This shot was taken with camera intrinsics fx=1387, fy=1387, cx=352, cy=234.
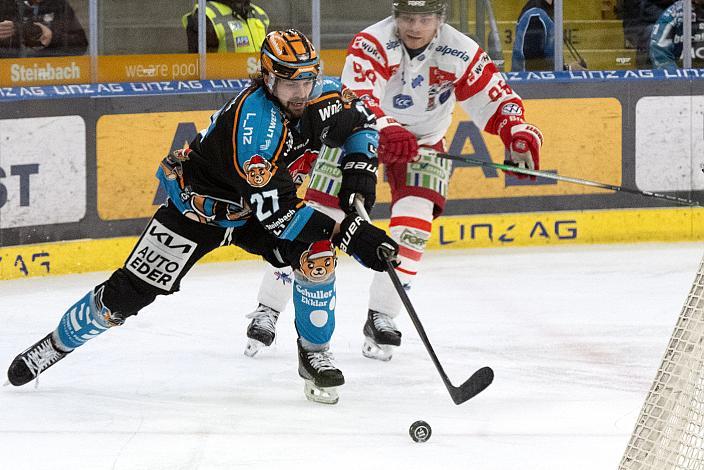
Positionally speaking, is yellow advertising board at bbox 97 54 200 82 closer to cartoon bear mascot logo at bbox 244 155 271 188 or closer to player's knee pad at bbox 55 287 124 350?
player's knee pad at bbox 55 287 124 350

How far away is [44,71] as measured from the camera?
6.29 meters

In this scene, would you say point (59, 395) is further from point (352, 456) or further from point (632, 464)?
point (632, 464)

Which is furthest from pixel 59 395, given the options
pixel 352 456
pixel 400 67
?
pixel 400 67

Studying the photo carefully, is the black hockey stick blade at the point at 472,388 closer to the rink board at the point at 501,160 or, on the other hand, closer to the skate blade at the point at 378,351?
the skate blade at the point at 378,351

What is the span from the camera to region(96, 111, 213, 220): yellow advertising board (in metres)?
6.41

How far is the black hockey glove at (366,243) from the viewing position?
388cm

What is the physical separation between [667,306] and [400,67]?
5.52ft

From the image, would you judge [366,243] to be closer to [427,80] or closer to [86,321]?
[86,321]

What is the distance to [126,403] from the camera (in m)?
4.26

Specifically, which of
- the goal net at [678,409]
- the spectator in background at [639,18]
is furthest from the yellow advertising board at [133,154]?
the goal net at [678,409]

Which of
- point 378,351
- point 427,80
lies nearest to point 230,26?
point 427,80

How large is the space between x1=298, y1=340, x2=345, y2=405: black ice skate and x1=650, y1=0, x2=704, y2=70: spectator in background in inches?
148

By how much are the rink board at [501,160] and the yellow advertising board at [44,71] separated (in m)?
0.09

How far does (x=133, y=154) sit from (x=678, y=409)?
155 inches
